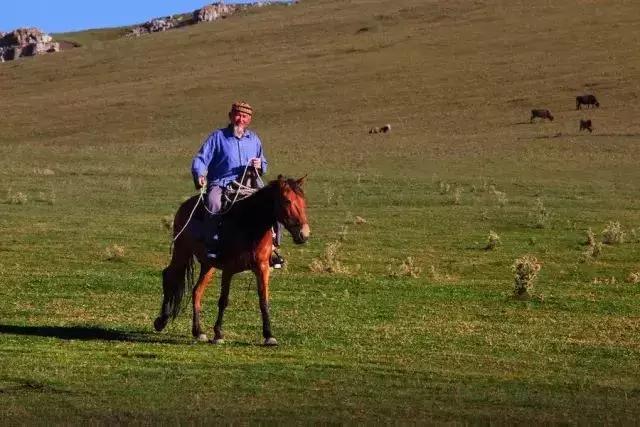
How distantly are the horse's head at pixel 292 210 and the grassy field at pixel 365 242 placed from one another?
3.31 ft

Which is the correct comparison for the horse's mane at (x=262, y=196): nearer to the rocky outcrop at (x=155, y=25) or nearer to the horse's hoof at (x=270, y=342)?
the horse's hoof at (x=270, y=342)

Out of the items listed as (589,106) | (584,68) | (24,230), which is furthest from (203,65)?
(24,230)

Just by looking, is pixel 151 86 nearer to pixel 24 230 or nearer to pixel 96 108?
pixel 96 108

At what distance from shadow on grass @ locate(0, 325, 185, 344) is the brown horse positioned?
257mm

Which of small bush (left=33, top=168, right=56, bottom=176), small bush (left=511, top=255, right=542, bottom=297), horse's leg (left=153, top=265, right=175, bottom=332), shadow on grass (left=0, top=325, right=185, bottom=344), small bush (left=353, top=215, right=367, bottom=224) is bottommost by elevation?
shadow on grass (left=0, top=325, right=185, bottom=344)

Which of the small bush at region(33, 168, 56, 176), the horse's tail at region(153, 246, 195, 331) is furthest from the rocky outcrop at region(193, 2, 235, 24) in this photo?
the horse's tail at region(153, 246, 195, 331)

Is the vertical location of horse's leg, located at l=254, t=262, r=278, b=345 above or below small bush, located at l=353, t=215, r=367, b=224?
below

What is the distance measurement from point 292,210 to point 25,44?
148m

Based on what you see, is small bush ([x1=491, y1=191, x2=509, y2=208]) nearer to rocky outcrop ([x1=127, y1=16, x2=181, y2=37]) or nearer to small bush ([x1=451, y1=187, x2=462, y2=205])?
small bush ([x1=451, y1=187, x2=462, y2=205])

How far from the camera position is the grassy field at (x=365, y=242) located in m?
9.82

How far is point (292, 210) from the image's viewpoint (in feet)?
38.4

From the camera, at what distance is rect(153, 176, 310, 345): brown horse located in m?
11.8

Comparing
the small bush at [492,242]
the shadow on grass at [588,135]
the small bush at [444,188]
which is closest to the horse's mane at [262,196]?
the small bush at [492,242]

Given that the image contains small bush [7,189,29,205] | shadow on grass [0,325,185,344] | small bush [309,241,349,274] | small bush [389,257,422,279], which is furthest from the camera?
small bush [7,189,29,205]
